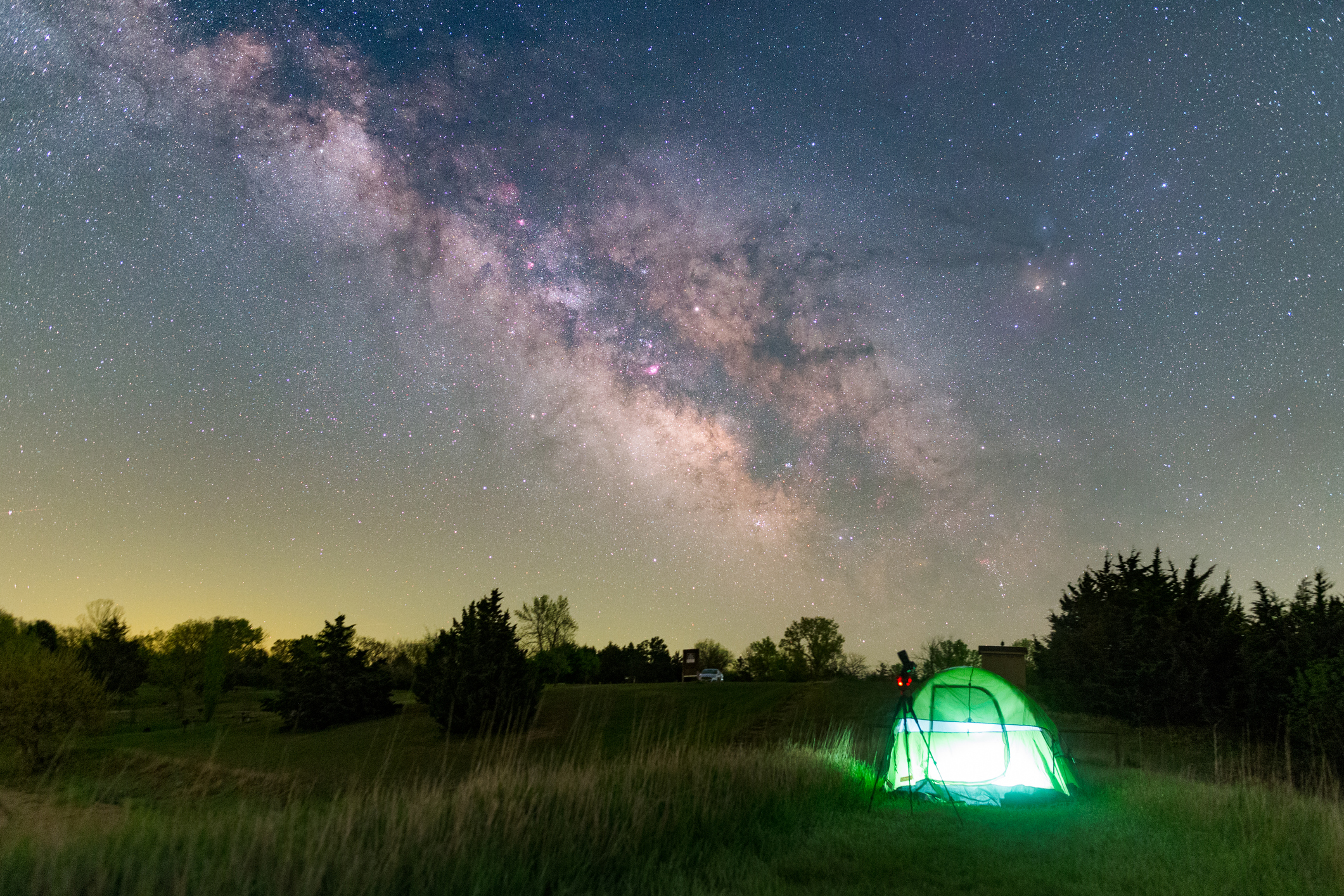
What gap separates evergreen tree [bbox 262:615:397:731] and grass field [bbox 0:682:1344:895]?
31.8 m

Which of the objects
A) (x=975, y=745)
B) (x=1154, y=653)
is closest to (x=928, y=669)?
(x=1154, y=653)

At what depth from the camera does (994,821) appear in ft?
33.3

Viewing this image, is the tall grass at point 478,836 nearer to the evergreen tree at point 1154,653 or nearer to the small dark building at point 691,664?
the evergreen tree at point 1154,653

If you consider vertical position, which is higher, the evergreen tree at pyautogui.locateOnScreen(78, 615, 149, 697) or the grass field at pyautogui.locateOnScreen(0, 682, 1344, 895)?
the grass field at pyautogui.locateOnScreen(0, 682, 1344, 895)

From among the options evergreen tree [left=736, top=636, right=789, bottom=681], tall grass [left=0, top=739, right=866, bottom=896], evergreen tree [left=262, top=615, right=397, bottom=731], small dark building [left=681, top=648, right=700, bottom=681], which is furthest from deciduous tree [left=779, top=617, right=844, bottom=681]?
tall grass [left=0, top=739, right=866, bottom=896]

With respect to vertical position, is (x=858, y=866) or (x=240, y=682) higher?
(x=858, y=866)

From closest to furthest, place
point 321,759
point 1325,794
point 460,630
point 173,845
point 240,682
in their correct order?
1. point 173,845
2. point 1325,794
3. point 321,759
4. point 460,630
5. point 240,682

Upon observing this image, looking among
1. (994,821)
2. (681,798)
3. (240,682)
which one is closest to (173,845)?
(681,798)

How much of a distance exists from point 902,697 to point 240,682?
58506 millimetres

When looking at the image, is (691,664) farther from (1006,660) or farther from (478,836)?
(478,836)

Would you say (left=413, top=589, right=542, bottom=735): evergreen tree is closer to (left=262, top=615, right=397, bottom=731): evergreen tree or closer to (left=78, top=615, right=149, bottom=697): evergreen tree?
(left=262, top=615, right=397, bottom=731): evergreen tree

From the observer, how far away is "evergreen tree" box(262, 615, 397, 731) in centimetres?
3769

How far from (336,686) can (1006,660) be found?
31.9 m

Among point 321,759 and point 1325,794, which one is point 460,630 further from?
point 1325,794
